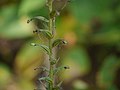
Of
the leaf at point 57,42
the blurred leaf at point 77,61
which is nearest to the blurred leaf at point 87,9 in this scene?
the blurred leaf at point 77,61

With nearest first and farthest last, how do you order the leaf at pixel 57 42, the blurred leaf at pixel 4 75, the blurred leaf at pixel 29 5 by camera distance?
the leaf at pixel 57 42
the blurred leaf at pixel 29 5
the blurred leaf at pixel 4 75

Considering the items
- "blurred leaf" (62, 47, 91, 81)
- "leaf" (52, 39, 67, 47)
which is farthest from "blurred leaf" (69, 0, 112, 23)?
"leaf" (52, 39, 67, 47)

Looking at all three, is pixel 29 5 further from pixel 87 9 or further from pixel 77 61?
pixel 77 61

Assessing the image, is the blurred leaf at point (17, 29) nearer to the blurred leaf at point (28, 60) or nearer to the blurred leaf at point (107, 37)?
the blurred leaf at point (28, 60)

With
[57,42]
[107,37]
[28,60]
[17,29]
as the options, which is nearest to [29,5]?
[17,29]

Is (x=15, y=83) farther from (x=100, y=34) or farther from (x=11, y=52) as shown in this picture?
(x=100, y=34)

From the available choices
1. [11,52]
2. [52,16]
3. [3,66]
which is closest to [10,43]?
[11,52]

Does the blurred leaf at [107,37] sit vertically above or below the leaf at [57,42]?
below

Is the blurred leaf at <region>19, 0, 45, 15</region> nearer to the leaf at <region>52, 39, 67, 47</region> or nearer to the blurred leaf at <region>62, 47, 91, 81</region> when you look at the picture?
the blurred leaf at <region>62, 47, 91, 81</region>
